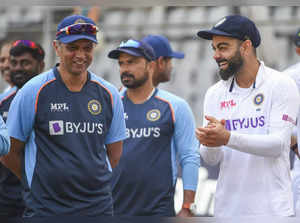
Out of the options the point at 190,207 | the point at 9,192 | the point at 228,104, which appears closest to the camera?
the point at 228,104

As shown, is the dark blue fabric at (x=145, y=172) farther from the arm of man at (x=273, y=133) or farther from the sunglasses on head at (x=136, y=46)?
the arm of man at (x=273, y=133)

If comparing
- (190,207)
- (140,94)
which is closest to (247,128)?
(190,207)

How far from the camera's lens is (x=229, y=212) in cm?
387

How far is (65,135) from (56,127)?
0.22ft

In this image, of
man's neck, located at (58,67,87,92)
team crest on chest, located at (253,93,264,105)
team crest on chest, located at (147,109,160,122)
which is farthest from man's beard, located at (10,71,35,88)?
team crest on chest, located at (253,93,264,105)

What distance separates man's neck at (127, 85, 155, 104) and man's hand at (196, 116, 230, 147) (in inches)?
49.0

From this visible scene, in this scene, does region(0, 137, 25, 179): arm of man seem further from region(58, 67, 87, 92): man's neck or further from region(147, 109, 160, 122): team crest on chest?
region(147, 109, 160, 122): team crest on chest

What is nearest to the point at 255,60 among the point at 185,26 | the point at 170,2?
the point at 170,2

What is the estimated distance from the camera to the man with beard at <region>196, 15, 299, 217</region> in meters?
3.72

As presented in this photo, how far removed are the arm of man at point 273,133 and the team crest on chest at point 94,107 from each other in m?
0.60

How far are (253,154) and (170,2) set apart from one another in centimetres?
117

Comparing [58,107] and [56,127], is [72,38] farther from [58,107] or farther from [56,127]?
[56,127]

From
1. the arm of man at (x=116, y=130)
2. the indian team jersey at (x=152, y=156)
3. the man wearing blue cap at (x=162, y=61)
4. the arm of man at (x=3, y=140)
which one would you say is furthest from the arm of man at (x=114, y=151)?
the man wearing blue cap at (x=162, y=61)

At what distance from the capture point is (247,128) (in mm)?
3869
